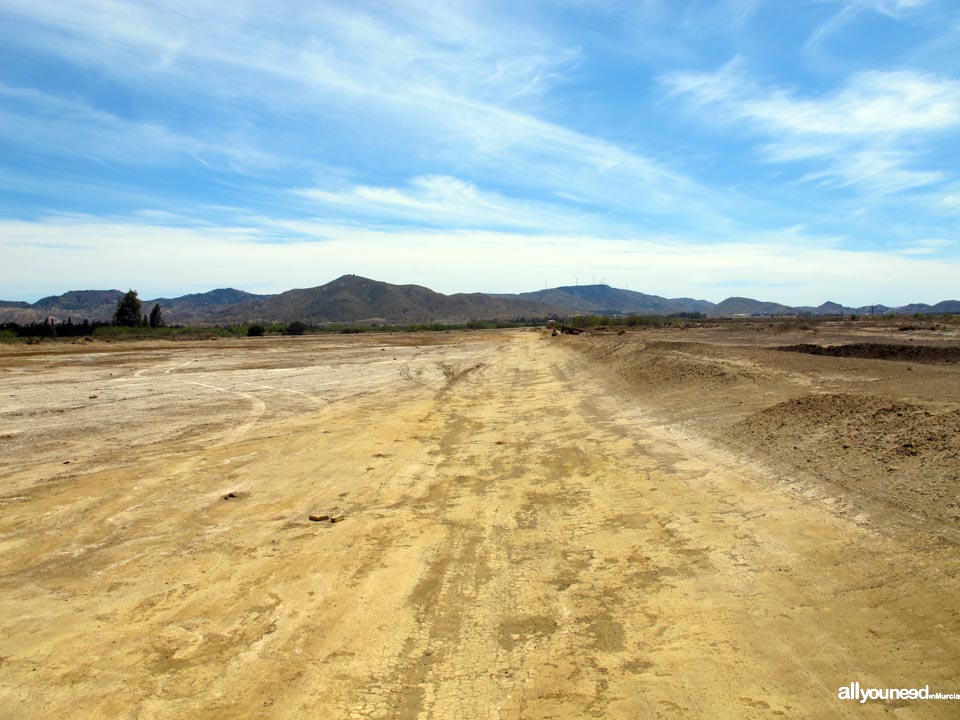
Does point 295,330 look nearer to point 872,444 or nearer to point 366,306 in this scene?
point 872,444

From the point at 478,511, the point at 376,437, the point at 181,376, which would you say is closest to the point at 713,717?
the point at 478,511

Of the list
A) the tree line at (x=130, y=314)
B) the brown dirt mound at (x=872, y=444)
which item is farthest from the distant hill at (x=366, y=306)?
the brown dirt mound at (x=872, y=444)

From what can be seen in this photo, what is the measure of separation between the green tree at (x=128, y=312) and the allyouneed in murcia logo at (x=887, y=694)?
9022 centimetres

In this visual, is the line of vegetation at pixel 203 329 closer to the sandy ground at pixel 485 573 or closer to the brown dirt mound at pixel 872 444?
the brown dirt mound at pixel 872 444

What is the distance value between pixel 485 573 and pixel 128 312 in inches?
3542

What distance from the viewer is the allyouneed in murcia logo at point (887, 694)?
3271 millimetres

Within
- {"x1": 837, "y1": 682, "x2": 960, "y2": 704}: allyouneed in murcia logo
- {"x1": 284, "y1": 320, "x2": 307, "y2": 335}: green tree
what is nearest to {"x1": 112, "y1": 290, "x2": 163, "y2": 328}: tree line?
{"x1": 284, "y1": 320, "x2": 307, "y2": 335}: green tree

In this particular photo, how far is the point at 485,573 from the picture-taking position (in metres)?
5.16

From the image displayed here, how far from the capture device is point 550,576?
5.07 meters

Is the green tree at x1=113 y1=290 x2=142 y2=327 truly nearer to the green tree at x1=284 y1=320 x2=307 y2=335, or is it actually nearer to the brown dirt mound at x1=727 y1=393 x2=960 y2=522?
the green tree at x1=284 y1=320 x2=307 y2=335

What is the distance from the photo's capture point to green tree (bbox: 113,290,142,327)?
263 feet

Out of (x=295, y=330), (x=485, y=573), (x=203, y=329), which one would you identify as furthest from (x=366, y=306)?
(x=485, y=573)

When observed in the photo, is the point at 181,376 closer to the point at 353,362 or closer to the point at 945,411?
the point at 353,362

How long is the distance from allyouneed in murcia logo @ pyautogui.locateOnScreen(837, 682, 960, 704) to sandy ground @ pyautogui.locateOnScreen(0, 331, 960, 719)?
0.05 m
